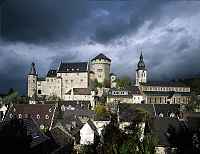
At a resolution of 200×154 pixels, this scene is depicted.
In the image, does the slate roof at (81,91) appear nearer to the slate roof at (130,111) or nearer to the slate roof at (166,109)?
the slate roof at (130,111)

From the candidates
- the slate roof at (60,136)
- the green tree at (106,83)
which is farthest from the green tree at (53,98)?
the slate roof at (60,136)

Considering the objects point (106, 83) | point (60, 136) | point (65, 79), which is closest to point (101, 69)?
point (106, 83)

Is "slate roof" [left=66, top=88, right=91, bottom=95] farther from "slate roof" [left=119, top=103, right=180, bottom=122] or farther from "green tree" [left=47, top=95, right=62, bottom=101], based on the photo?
"slate roof" [left=119, top=103, right=180, bottom=122]

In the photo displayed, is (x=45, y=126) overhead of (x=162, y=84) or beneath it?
beneath

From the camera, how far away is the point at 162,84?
105 m

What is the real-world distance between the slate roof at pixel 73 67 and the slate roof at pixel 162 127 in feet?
228

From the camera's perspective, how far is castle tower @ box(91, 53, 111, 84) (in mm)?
104794

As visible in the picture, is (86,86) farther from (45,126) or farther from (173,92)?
(45,126)

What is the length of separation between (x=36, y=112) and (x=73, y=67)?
58451 mm

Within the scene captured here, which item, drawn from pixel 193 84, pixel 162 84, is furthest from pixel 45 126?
pixel 193 84

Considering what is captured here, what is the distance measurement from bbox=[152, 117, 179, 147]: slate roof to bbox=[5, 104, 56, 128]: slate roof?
14.1m

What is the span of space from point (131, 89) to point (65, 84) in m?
19.1

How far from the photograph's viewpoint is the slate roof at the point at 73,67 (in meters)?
102

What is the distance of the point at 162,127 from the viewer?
104ft
